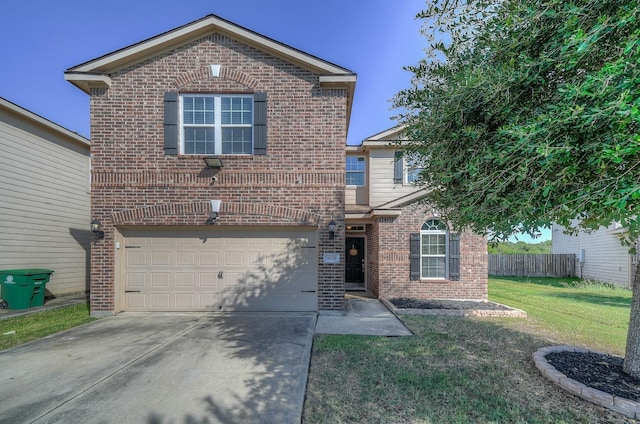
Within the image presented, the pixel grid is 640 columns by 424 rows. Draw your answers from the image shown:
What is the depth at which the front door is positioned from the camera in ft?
39.8

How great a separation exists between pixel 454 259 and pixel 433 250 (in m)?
0.69

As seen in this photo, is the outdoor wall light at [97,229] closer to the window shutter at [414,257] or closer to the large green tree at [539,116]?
the large green tree at [539,116]

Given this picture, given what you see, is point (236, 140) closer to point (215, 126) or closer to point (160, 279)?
point (215, 126)

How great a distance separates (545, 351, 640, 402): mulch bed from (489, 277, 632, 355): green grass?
1.04 m

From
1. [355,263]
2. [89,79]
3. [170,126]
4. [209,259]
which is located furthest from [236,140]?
[355,263]

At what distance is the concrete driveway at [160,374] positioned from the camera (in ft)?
11.3

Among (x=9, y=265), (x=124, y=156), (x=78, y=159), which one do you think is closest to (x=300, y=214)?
(x=124, y=156)

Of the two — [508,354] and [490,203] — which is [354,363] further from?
[490,203]

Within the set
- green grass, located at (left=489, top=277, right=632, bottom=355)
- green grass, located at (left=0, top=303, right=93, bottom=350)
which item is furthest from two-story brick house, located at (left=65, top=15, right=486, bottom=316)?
green grass, located at (left=489, top=277, right=632, bottom=355)

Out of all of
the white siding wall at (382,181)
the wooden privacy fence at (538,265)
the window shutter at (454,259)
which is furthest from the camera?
the wooden privacy fence at (538,265)

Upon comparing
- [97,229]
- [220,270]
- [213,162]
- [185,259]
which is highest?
[213,162]

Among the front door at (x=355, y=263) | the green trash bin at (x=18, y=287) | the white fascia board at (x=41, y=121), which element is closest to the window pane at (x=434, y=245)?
the front door at (x=355, y=263)

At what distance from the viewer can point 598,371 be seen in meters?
4.22

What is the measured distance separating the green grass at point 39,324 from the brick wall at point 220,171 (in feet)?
2.14
